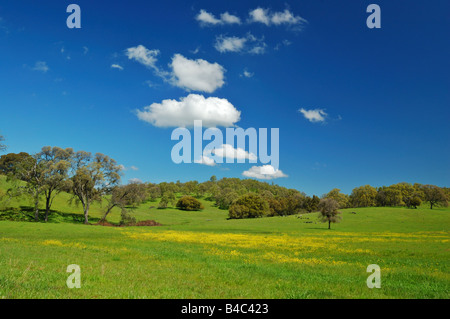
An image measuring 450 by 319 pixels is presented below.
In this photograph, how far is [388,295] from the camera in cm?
1119

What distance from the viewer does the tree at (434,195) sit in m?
145

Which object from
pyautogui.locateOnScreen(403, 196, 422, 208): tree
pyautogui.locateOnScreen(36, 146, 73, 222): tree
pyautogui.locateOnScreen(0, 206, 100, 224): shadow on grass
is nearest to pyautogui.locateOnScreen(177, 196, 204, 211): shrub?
pyautogui.locateOnScreen(0, 206, 100, 224): shadow on grass

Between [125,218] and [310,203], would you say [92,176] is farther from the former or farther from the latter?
[310,203]

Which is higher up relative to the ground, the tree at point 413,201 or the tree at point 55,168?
the tree at point 55,168

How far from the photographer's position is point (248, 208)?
122 metres

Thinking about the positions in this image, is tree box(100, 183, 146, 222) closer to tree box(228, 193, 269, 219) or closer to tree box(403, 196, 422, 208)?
tree box(228, 193, 269, 219)

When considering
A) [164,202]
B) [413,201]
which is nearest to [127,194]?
[164,202]

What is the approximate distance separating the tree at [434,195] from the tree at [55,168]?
567 ft

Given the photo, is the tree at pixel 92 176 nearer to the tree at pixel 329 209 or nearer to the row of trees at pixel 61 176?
the row of trees at pixel 61 176

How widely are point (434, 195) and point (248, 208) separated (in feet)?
351

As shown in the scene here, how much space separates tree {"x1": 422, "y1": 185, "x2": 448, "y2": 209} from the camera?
476 ft

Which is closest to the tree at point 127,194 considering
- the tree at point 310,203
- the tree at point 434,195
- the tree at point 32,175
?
the tree at point 32,175
